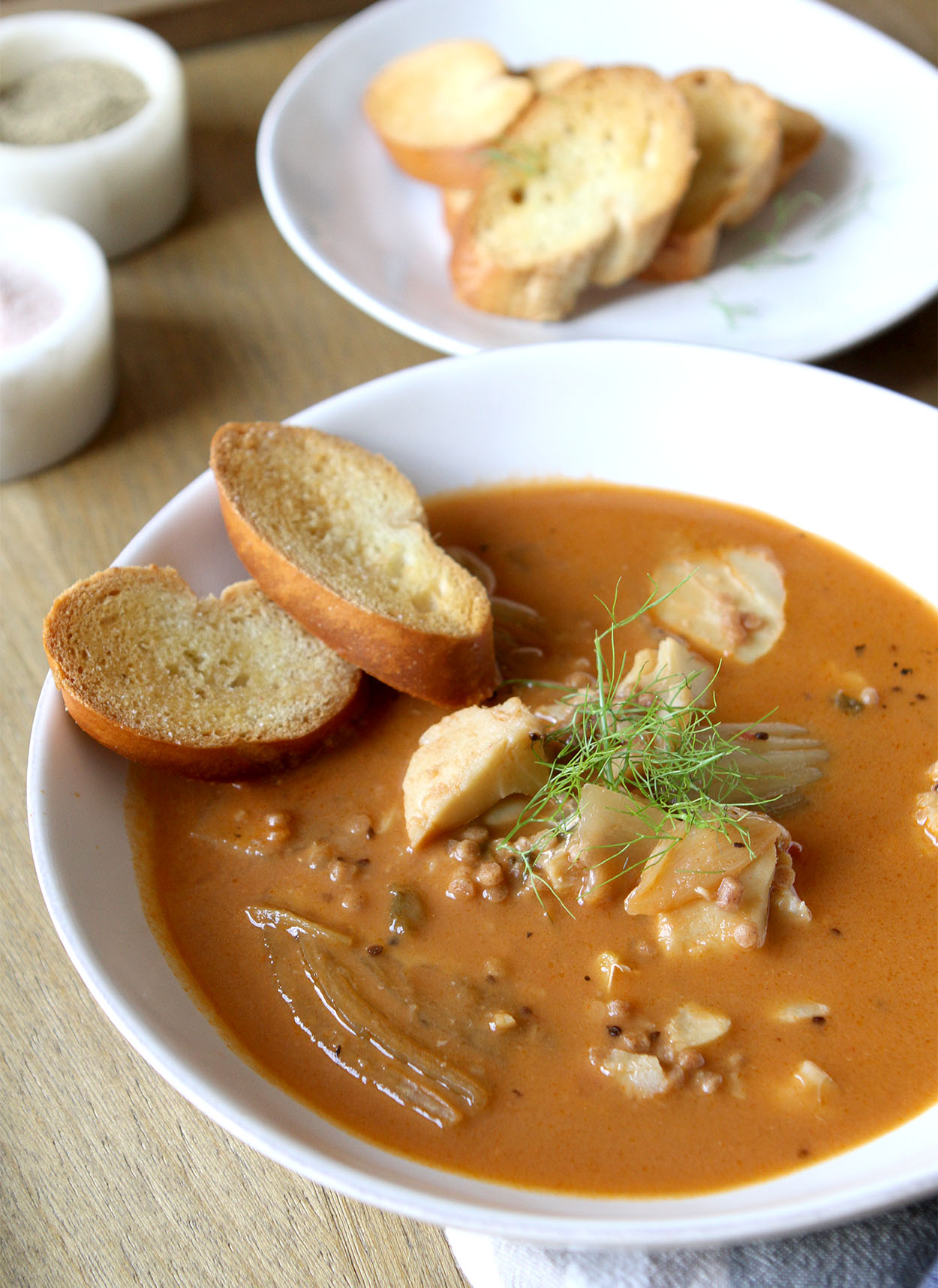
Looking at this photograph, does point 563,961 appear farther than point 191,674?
No

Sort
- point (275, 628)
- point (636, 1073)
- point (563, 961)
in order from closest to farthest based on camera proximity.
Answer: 1. point (636, 1073)
2. point (563, 961)
3. point (275, 628)

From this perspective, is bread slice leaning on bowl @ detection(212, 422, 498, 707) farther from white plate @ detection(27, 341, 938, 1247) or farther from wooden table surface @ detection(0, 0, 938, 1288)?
wooden table surface @ detection(0, 0, 938, 1288)

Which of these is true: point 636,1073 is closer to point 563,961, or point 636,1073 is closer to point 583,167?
point 563,961

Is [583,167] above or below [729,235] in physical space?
above

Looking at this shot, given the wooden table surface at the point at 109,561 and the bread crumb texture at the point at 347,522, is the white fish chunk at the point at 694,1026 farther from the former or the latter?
the bread crumb texture at the point at 347,522

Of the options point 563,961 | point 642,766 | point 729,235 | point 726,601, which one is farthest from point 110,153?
point 563,961

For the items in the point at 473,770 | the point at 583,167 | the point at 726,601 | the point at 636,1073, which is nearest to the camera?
the point at 636,1073

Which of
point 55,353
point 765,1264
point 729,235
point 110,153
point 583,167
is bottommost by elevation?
point 765,1264

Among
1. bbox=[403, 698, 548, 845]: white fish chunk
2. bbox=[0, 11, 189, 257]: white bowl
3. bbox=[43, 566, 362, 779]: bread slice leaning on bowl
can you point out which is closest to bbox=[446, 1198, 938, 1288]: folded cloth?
bbox=[403, 698, 548, 845]: white fish chunk

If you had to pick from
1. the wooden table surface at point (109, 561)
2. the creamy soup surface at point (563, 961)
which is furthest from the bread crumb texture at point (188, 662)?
the wooden table surface at point (109, 561)
